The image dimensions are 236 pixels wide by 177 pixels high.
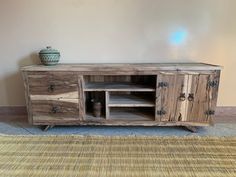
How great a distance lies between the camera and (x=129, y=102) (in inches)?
85.4

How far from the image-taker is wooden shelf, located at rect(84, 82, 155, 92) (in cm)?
210

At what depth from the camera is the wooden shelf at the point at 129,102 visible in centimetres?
213

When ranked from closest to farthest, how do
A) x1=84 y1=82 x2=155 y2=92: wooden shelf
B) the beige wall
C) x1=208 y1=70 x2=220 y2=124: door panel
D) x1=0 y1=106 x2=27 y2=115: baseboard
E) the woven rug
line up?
the woven rug < x1=208 y1=70 x2=220 y2=124: door panel < x1=84 y1=82 x2=155 y2=92: wooden shelf < the beige wall < x1=0 y1=106 x2=27 y2=115: baseboard

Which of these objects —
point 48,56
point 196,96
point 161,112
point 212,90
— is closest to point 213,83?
point 212,90

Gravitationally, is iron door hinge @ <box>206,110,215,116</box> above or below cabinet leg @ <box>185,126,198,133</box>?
above

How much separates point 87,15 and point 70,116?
3.81ft

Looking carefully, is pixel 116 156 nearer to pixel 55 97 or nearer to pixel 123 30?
pixel 55 97

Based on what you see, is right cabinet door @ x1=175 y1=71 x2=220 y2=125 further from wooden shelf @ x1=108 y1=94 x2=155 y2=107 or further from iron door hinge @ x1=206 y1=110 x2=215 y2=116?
wooden shelf @ x1=108 y1=94 x2=155 y2=107

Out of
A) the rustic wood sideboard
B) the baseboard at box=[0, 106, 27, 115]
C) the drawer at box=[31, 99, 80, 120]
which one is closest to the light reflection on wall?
the rustic wood sideboard

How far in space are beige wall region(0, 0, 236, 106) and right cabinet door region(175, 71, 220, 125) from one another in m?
0.51

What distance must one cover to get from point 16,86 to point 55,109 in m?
0.85

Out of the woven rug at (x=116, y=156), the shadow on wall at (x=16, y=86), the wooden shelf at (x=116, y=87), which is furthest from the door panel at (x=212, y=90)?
the shadow on wall at (x=16, y=86)

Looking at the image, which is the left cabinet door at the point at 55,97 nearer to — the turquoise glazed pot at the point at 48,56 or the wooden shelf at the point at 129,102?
the turquoise glazed pot at the point at 48,56

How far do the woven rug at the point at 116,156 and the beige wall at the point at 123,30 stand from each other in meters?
1.69
